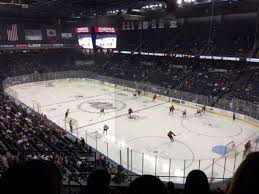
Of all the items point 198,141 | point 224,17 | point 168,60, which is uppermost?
point 224,17

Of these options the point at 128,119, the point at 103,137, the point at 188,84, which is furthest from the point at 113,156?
the point at 188,84

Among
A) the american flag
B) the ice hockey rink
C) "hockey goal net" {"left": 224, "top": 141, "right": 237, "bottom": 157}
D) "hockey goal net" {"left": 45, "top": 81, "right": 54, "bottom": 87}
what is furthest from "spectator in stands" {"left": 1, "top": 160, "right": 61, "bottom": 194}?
the american flag

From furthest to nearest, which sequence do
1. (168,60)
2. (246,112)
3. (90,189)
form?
(168,60) → (246,112) → (90,189)

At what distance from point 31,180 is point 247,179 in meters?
0.97

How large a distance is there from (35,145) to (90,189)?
36.0 ft

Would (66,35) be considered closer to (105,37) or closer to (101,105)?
(101,105)

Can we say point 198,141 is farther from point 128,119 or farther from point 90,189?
point 90,189

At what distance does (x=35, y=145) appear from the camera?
11.4m

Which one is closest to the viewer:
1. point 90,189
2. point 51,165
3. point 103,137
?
point 51,165

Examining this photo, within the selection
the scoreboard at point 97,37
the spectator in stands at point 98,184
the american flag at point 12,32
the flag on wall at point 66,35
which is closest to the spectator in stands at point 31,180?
the spectator in stands at point 98,184

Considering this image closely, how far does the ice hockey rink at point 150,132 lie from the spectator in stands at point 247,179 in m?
8.41

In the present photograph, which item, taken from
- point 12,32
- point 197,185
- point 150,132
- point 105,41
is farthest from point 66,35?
point 197,185

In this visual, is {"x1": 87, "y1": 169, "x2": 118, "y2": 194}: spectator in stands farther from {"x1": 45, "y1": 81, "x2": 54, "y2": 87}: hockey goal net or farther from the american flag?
the american flag

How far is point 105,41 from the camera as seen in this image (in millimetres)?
20938
